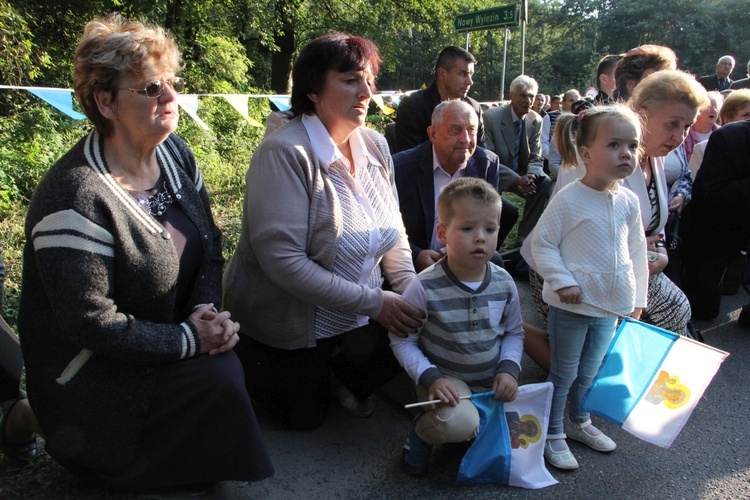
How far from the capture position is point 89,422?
1922mm

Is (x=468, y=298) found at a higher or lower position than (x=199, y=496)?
higher

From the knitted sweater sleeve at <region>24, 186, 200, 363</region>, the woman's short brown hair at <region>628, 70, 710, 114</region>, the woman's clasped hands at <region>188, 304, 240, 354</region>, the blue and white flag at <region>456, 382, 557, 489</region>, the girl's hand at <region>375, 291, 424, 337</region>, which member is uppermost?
the woman's short brown hair at <region>628, 70, 710, 114</region>

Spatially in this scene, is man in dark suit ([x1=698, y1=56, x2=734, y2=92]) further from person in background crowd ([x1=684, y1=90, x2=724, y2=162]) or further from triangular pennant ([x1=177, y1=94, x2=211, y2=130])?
triangular pennant ([x1=177, y1=94, x2=211, y2=130])

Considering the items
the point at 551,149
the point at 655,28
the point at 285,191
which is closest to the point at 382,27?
the point at 551,149

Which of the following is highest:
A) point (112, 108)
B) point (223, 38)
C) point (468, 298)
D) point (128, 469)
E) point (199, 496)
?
point (223, 38)

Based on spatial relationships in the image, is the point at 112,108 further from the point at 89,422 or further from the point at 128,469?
the point at 128,469

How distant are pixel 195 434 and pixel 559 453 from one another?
1.55m

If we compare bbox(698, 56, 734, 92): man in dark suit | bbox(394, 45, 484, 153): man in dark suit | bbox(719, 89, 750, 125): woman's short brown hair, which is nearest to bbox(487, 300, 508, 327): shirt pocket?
bbox(394, 45, 484, 153): man in dark suit

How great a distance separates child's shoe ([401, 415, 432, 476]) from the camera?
2377 millimetres

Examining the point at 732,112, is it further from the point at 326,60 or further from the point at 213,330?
the point at 213,330

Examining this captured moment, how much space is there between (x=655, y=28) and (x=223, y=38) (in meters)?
35.9

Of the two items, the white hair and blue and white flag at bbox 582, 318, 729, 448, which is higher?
the white hair

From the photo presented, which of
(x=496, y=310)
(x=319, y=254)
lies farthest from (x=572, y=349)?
(x=319, y=254)

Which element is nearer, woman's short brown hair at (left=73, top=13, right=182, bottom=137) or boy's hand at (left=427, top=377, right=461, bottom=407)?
woman's short brown hair at (left=73, top=13, right=182, bottom=137)
